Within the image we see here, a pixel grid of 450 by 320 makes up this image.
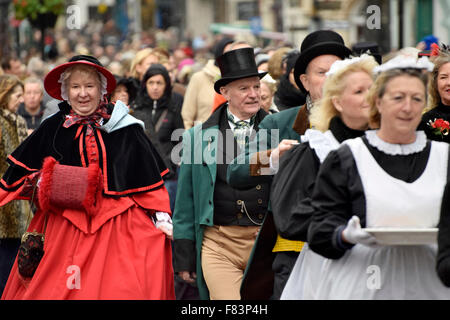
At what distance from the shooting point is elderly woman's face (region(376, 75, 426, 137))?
448 cm

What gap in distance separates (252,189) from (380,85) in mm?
2219

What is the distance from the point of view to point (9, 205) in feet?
29.2

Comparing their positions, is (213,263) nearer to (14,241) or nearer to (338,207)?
(338,207)

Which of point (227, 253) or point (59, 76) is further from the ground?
point (59, 76)

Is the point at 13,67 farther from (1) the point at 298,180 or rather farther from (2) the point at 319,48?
(1) the point at 298,180

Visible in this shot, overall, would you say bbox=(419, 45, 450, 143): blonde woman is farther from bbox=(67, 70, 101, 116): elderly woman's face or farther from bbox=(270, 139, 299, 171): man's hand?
bbox=(67, 70, 101, 116): elderly woman's face

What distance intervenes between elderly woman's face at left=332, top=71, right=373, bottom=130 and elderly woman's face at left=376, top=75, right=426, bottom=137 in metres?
0.38

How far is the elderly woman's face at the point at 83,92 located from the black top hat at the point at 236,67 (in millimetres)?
882

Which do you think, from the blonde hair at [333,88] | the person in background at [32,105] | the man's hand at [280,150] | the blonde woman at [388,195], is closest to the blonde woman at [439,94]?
the man's hand at [280,150]

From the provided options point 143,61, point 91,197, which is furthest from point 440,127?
point 143,61

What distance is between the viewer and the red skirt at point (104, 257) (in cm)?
614

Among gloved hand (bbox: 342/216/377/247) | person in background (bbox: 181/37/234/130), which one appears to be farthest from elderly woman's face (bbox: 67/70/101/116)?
person in background (bbox: 181/37/234/130)
